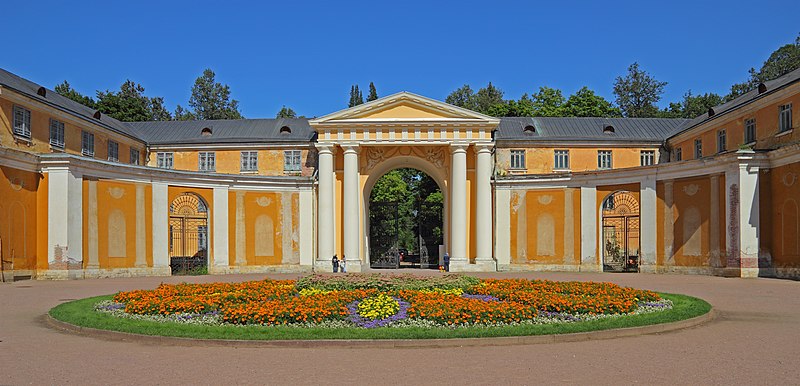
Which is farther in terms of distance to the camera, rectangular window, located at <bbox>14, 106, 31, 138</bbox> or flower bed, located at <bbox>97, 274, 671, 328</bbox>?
rectangular window, located at <bbox>14, 106, 31, 138</bbox>

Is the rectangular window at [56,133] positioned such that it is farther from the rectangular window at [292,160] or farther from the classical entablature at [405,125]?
the rectangular window at [292,160]

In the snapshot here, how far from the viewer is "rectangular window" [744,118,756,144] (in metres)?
37.8

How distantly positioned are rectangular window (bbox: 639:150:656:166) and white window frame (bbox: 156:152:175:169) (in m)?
34.5

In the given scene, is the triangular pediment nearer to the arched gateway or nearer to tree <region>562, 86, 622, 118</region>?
the arched gateway

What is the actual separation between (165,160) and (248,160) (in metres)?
6.29

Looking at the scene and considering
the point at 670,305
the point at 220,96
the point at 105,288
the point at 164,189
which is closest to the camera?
the point at 670,305

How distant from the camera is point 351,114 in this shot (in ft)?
145

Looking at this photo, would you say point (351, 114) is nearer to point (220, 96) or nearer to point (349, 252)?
point (349, 252)

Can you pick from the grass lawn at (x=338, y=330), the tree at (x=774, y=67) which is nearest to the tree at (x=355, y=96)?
the tree at (x=774, y=67)

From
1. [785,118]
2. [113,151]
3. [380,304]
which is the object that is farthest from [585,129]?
[380,304]

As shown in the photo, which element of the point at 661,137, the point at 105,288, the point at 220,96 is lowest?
the point at 105,288

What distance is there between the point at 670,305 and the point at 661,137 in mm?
36134

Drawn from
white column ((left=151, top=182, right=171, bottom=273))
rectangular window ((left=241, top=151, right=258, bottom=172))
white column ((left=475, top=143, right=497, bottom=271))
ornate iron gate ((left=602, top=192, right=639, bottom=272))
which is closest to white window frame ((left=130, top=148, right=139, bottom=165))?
rectangular window ((left=241, top=151, right=258, bottom=172))

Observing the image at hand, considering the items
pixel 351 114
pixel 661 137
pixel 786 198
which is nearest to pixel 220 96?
pixel 351 114
